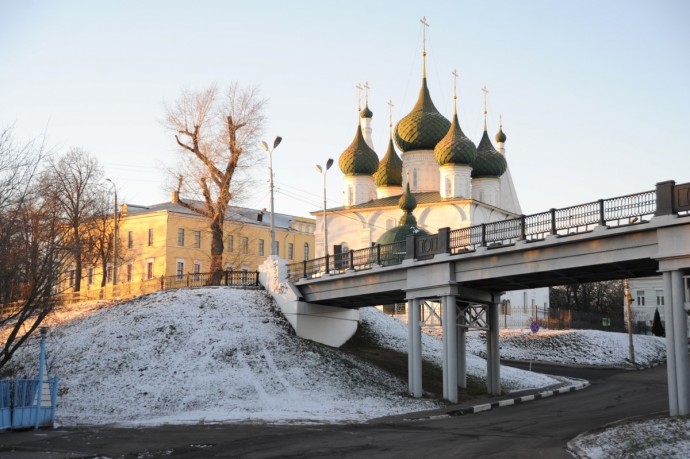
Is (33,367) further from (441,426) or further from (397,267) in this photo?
(441,426)

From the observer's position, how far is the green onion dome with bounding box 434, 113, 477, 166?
68688 mm

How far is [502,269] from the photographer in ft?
101

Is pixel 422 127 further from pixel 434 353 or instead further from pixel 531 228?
pixel 531 228

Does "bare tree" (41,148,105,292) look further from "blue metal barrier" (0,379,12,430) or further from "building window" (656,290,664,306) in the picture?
"building window" (656,290,664,306)

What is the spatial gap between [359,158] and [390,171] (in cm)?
304

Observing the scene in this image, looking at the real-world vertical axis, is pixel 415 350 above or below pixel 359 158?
below

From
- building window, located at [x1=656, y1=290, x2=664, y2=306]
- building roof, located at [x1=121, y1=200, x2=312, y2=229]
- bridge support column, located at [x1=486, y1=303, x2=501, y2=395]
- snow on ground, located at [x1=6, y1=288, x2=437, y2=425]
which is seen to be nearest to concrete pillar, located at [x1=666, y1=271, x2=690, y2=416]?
snow on ground, located at [x1=6, y1=288, x2=437, y2=425]

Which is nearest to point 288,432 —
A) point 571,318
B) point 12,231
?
point 12,231

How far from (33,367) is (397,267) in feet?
55.3

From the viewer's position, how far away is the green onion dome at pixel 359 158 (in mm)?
77375

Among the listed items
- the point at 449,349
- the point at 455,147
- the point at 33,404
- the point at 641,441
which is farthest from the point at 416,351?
the point at 455,147

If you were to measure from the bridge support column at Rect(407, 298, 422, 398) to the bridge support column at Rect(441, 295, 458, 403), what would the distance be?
1529mm

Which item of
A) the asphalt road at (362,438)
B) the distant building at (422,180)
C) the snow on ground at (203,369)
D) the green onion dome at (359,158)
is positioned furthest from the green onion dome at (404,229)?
the green onion dome at (359,158)

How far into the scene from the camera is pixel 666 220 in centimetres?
2470
